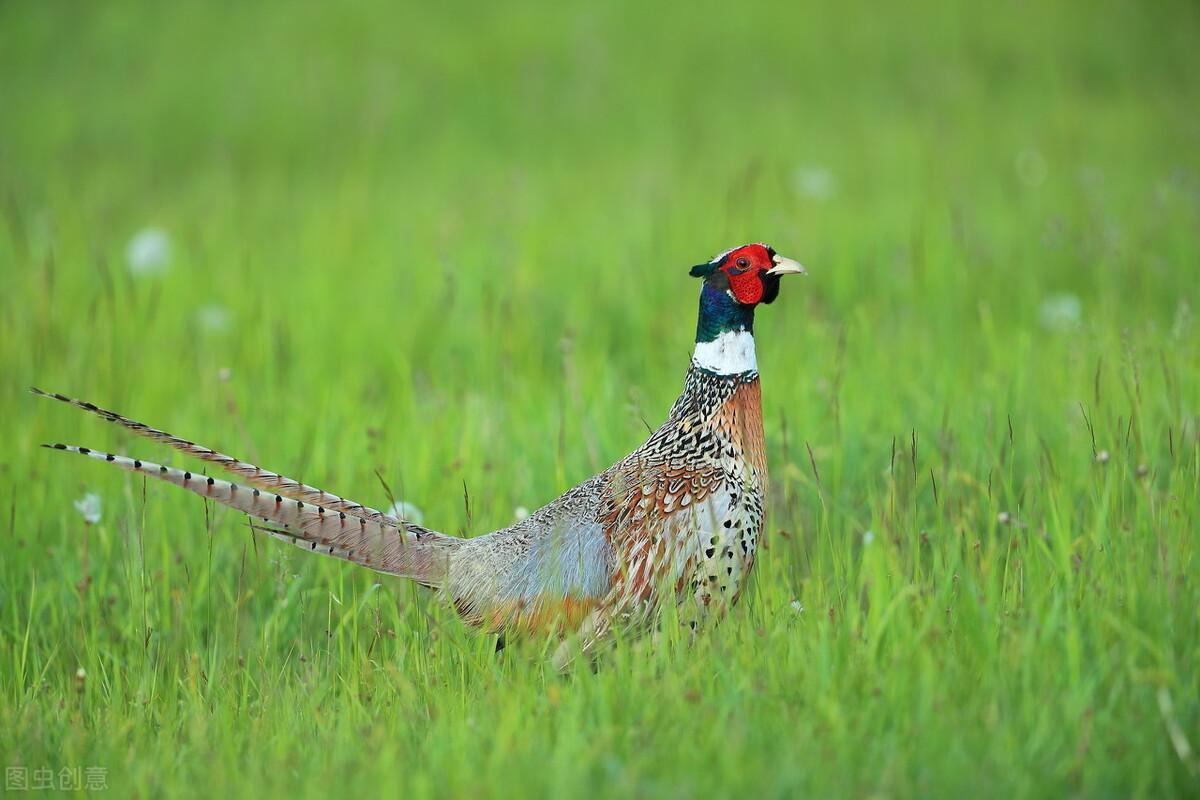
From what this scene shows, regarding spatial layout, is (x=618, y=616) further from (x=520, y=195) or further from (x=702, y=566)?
(x=520, y=195)

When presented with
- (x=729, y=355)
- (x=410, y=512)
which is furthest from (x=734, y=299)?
(x=410, y=512)

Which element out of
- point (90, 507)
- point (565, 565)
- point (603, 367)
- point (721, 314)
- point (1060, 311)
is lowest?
point (565, 565)

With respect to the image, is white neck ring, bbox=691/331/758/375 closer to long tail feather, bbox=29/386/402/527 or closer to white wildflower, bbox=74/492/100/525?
long tail feather, bbox=29/386/402/527

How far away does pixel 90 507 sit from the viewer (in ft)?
14.8

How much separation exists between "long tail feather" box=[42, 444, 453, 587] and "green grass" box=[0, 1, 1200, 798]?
136 mm

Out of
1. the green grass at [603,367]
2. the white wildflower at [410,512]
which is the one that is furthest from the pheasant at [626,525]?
the white wildflower at [410,512]

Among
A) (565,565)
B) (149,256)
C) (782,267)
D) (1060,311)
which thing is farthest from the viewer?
(149,256)

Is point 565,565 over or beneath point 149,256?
beneath

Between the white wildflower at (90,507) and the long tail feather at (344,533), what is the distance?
0.94 metres

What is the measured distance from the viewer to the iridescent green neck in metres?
3.81

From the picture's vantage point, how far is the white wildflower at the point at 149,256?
296 inches

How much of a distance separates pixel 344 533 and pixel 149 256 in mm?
4517

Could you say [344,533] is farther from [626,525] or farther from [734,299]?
[734,299]

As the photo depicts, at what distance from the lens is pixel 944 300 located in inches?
259
